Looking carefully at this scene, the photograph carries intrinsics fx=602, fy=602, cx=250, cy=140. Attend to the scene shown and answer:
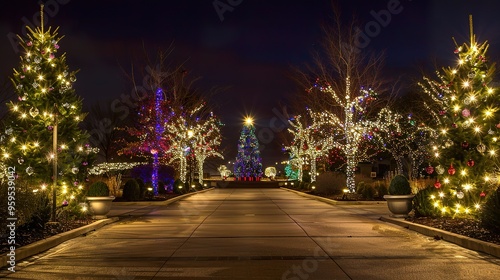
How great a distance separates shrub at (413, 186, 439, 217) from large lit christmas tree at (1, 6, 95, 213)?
11.1 m

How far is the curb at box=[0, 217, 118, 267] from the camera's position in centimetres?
1168

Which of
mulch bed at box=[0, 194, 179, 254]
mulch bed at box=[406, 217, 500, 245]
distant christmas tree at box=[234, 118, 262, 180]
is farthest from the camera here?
distant christmas tree at box=[234, 118, 262, 180]

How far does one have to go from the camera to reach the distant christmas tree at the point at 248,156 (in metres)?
88.3

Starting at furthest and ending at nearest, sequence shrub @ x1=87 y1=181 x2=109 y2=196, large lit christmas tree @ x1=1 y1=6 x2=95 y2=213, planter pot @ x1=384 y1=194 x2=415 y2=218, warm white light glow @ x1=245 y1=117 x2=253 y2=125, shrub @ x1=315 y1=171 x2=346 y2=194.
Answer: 1. warm white light glow @ x1=245 y1=117 x2=253 y2=125
2. shrub @ x1=315 y1=171 x2=346 y2=194
3. shrub @ x1=87 y1=181 x2=109 y2=196
4. planter pot @ x1=384 y1=194 x2=415 y2=218
5. large lit christmas tree @ x1=1 y1=6 x2=95 y2=213

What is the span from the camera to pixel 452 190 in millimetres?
17984

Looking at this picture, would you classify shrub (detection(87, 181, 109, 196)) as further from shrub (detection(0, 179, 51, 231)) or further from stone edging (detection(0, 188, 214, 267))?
shrub (detection(0, 179, 51, 231))

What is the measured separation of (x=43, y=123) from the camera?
19297 mm

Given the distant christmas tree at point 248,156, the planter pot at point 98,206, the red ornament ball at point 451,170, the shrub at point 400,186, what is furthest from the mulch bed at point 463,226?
the distant christmas tree at point 248,156

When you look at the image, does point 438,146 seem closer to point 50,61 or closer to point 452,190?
point 452,190

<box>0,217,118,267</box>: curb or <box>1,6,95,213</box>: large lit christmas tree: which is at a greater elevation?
<box>1,6,95,213</box>: large lit christmas tree

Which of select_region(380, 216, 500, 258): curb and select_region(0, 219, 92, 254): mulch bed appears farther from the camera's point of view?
select_region(0, 219, 92, 254): mulch bed

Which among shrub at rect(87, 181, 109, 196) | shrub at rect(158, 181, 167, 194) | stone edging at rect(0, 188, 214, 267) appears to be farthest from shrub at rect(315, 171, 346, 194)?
stone edging at rect(0, 188, 214, 267)

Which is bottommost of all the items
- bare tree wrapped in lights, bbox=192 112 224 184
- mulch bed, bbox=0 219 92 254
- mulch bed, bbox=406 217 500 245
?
mulch bed, bbox=406 217 500 245

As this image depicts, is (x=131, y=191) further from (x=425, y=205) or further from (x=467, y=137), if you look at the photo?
Answer: (x=467, y=137)
